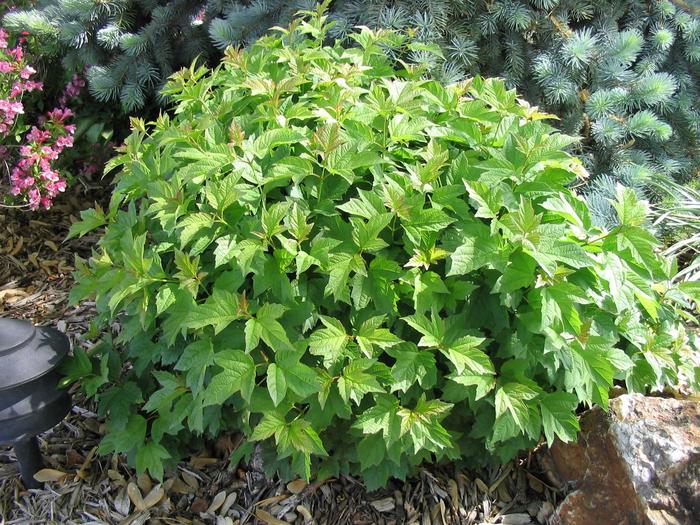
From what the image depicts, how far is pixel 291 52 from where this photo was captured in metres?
2.08

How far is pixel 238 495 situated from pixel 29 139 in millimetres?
1984

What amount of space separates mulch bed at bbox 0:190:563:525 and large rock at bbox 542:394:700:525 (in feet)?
0.65

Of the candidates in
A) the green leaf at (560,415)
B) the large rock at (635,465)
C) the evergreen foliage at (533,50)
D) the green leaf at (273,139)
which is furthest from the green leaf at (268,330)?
the evergreen foliage at (533,50)

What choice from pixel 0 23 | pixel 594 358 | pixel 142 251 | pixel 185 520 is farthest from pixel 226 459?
pixel 0 23

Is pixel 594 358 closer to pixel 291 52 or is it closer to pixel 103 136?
pixel 291 52

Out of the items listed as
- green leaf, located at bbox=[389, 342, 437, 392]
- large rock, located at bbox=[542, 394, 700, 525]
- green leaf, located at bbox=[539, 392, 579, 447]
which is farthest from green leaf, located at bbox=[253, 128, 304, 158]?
large rock, located at bbox=[542, 394, 700, 525]

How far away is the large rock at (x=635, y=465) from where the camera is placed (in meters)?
1.73

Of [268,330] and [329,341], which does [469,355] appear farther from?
[268,330]

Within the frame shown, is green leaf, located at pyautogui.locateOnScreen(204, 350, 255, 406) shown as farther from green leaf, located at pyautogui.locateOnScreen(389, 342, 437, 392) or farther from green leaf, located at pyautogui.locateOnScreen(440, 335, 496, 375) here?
green leaf, located at pyautogui.locateOnScreen(440, 335, 496, 375)

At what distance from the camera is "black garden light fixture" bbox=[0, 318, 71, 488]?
6.34ft

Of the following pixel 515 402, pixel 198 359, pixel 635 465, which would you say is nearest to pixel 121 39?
pixel 198 359

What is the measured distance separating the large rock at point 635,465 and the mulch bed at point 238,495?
0.20 meters

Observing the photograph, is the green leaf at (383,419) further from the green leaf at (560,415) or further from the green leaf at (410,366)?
the green leaf at (560,415)

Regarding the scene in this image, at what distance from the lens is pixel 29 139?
304cm
